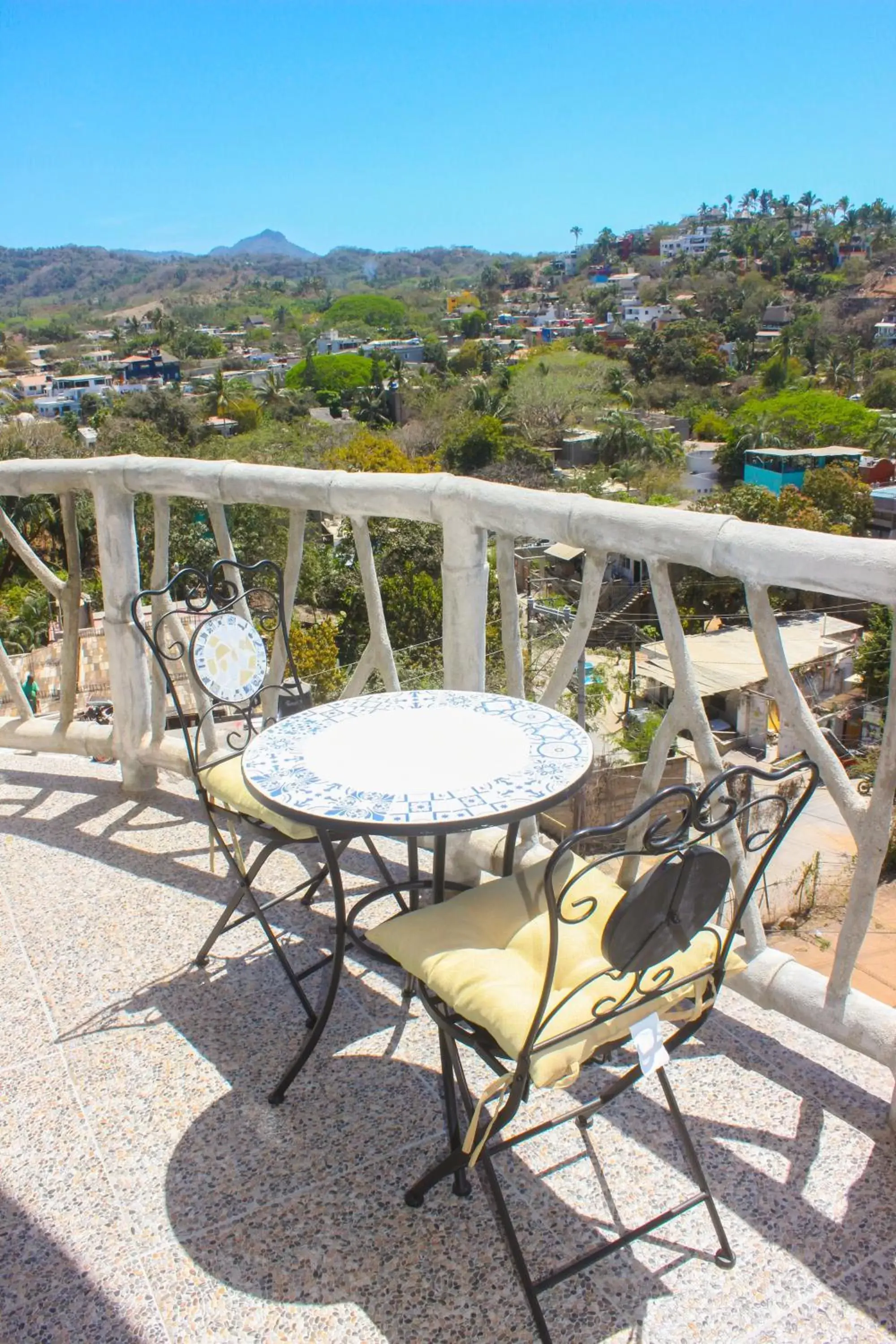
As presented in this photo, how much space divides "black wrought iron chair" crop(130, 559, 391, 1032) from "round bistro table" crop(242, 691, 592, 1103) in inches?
6.2

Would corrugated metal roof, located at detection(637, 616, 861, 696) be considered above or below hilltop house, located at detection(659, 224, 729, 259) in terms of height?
below

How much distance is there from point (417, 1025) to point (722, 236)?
506 feet

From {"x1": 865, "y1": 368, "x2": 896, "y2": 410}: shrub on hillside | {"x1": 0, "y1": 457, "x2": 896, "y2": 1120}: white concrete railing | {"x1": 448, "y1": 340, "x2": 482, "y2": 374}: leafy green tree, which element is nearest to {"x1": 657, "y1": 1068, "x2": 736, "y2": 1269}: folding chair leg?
{"x1": 0, "y1": 457, "x2": 896, "y2": 1120}: white concrete railing

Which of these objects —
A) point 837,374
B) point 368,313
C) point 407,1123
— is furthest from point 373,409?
point 368,313

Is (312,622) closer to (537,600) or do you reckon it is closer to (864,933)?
(537,600)

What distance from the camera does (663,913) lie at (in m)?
1.21

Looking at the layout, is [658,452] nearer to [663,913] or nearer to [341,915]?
[341,915]

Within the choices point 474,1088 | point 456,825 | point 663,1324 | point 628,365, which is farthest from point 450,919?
point 628,365

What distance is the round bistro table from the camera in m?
1.54

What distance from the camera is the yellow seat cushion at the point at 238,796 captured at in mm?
2045

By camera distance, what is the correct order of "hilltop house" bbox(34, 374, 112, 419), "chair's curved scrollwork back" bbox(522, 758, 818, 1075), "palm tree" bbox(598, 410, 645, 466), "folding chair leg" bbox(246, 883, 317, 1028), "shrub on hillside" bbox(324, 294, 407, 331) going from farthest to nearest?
"shrub on hillside" bbox(324, 294, 407, 331) → "hilltop house" bbox(34, 374, 112, 419) → "palm tree" bbox(598, 410, 645, 466) → "folding chair leg" bbox(246, 883, 317, 1028) → "chair's curved scrollwork back" bbox(522, 758, 818, 1075)

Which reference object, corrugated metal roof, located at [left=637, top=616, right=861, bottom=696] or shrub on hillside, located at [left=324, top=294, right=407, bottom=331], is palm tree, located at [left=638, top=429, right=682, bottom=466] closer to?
corrugated metal roof, located at [left=637, top=616, right=861, bottom=696]

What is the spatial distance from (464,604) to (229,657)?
2.12ft

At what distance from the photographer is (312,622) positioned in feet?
82.2
